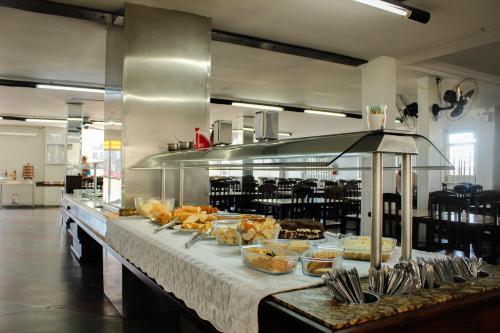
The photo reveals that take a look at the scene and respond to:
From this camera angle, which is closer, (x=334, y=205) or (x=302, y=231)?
(x=302, y=231)

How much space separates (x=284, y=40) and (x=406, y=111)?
3068 mm

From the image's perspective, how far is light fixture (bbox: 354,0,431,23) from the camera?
361cm

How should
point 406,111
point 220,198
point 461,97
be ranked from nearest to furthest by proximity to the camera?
point 461,97
point 406,111
point 220,198

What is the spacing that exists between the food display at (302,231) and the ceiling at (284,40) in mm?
2659

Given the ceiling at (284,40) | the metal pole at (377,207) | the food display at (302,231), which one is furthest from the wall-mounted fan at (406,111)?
the metal pole at (377,207)

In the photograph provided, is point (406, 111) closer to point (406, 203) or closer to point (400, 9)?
point (400, 9)

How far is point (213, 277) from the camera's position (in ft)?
5.00

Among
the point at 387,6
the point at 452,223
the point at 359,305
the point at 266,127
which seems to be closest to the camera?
the point at 359,305

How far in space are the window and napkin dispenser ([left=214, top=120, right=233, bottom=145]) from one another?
31.8ft

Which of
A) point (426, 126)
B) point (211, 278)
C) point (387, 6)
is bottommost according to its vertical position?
point (211, 278)

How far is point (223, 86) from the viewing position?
7.92 metres

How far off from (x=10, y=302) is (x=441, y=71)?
21.3 feet

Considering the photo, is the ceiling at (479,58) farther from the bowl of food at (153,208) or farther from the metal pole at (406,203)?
the metal pole at (406,203)

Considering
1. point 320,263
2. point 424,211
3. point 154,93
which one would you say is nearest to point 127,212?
point 154,93
